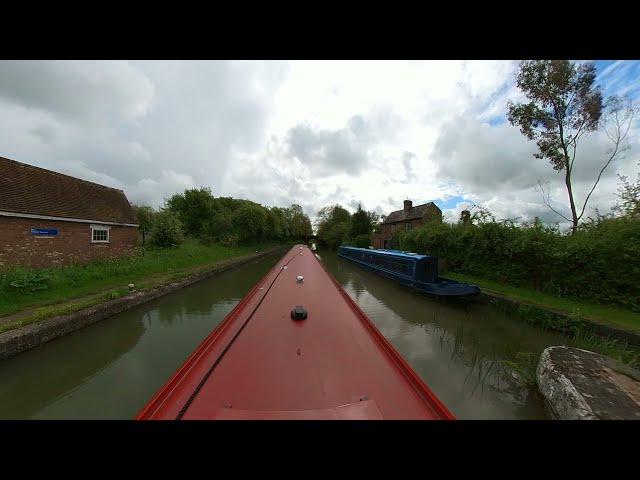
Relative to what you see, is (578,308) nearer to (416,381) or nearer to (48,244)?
(416,381)

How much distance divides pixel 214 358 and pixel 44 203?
1015 cm

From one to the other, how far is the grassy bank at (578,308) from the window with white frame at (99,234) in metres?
14.3

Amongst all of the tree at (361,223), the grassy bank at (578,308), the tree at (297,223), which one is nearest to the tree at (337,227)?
the tree at (361,223)

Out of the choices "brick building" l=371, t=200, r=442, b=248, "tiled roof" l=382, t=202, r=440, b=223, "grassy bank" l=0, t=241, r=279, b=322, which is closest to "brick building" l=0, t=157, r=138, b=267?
"grassy bank" l=0, t=241, r=279, b=322

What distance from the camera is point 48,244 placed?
7289 millimetres

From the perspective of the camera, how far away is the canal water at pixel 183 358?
276cm

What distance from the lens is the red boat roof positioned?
1579mm

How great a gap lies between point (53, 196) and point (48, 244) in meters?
2.19

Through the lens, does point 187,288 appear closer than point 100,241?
Yes

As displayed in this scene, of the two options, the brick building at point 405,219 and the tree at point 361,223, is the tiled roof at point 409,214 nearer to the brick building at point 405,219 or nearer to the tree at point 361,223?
the brick building at point 405,219

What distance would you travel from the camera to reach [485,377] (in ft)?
11.0

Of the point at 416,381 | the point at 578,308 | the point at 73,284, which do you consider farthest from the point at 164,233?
the point at 578,308
